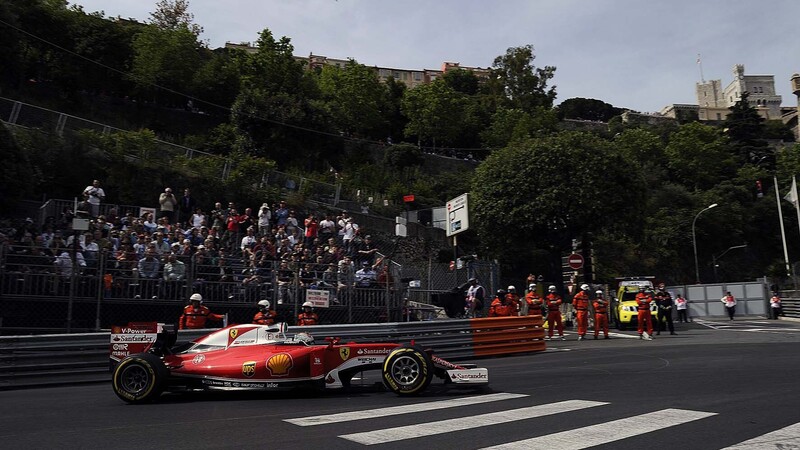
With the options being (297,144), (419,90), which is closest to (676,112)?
(419,90)

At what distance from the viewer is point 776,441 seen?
238 inches

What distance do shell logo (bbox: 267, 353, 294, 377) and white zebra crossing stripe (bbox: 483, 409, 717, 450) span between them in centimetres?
422

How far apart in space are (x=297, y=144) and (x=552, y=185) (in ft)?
61.5

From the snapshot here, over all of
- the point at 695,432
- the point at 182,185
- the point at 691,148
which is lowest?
the point at 695,432

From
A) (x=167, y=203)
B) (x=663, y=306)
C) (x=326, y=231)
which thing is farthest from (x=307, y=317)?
(x=663, y=306)

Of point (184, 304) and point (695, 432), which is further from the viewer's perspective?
point (184, 304)

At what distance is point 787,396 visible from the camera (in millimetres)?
8594

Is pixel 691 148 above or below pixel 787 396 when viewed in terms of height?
above

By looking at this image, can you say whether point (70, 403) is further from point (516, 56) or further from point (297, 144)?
point (516, 56)

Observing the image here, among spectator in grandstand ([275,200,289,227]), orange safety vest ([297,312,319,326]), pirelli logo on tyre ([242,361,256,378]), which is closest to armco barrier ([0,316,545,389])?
orange safety vest ([297,312,319,326])

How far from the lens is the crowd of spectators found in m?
14.9

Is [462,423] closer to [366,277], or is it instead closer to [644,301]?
[366,277]

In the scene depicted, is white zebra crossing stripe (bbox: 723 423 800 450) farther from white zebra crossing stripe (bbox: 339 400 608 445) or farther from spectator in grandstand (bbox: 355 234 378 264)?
spectator in grandstand (bbox: 355 234 378 264)

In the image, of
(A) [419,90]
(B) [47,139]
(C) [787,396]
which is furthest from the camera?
(A) [419,90]
